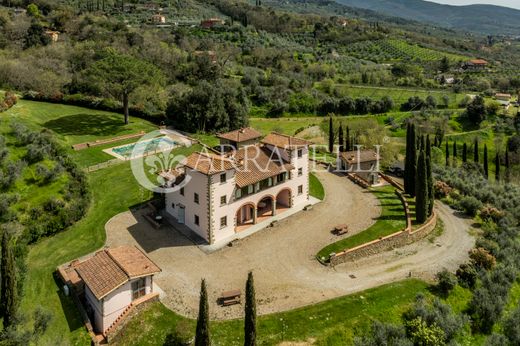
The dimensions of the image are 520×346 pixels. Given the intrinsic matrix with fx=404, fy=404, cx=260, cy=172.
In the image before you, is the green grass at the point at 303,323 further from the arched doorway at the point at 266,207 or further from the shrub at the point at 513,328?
the arched doorway at the point at 266,207

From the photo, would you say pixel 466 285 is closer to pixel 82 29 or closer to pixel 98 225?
pixel 98 225

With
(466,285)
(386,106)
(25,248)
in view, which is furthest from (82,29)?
(466,285)

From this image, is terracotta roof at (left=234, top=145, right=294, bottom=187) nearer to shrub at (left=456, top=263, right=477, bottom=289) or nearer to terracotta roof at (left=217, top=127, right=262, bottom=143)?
terracotta roof at (left=217, top=127, right=262, bottom=143)

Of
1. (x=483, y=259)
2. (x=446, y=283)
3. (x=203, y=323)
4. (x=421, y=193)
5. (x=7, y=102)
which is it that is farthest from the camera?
(x=7, y=102)

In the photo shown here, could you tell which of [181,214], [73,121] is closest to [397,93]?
[73,121]

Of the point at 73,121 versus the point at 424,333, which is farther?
the point at 73,121

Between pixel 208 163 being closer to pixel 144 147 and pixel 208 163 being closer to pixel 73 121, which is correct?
pixel 144 147

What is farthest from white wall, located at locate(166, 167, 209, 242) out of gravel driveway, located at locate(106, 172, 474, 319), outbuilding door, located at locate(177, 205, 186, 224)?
gravel driveway, located at locate(106, 172, 474, 319)
